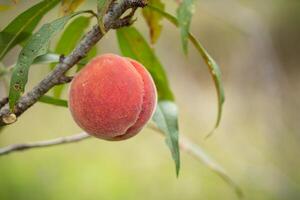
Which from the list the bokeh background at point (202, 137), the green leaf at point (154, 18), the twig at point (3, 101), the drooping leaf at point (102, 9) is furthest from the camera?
the bokeh background at point (202, 137)

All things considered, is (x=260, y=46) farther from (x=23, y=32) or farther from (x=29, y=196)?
(x=23, y=32)

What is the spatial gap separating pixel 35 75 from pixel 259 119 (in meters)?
1.77

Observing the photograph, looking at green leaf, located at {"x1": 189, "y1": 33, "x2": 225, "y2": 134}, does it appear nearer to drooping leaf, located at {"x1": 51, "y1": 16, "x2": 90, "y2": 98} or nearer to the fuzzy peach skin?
the fuzzy peach skin

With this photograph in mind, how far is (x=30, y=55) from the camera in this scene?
958mm

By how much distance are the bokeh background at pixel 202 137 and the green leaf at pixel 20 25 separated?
1.27 metres

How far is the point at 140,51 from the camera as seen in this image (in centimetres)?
129

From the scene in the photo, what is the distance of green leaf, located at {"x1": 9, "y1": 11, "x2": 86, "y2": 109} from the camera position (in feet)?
3.09

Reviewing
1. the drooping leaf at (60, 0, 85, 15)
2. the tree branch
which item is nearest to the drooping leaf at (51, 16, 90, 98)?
the drooping leaf at (60, 0, 85, 15)

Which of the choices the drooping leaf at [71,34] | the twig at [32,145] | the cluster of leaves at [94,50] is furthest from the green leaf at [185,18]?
the twig at [32,145]

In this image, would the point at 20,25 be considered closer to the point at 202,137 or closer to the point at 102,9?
the point at 102,9

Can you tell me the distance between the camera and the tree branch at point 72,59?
928 millimetres

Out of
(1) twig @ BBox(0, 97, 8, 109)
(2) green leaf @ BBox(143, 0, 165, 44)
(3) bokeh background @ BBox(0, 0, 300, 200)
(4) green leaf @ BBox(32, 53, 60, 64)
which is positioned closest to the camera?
(1) twig @ BBox(0, 97, 8, 109)

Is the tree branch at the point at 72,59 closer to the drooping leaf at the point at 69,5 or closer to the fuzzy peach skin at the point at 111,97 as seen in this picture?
the fuzzy peach skin at the point at 111,97

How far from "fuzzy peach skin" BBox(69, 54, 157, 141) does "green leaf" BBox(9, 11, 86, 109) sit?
0.08 m
